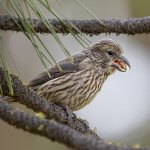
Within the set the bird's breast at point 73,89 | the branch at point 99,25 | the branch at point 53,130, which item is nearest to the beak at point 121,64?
the bird's breast at point 73,89

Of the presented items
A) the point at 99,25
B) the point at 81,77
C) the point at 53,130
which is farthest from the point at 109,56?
the point at 53,130

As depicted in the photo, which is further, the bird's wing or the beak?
the beak

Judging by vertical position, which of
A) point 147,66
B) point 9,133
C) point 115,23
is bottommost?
point 115,23

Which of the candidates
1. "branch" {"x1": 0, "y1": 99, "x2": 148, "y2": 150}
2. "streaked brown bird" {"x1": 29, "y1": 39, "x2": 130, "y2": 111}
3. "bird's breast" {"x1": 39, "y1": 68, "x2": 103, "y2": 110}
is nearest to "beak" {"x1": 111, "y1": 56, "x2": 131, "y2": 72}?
"streaked brown bird" {"x1": 29, "y1": 39, "x2": 130, "y2": 111}

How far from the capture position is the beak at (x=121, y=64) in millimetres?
6298

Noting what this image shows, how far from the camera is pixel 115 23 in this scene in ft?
12.5

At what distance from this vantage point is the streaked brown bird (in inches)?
233

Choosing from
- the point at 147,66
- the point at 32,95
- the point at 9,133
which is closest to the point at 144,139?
the point at 9,133

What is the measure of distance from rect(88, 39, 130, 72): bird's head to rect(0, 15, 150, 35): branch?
7.92 ft

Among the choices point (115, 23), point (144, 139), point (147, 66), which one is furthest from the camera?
point (147, 66)

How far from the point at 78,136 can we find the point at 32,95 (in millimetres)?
1189

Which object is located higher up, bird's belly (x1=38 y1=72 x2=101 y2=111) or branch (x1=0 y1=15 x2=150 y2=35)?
bird's belly (x1=38 y1=72 x2=101 y2=111)

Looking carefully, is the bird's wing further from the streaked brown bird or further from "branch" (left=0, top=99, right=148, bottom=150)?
"branch" (left=0, top=99, right=148, bottom=150)

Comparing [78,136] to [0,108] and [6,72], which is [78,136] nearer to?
[0,108]
